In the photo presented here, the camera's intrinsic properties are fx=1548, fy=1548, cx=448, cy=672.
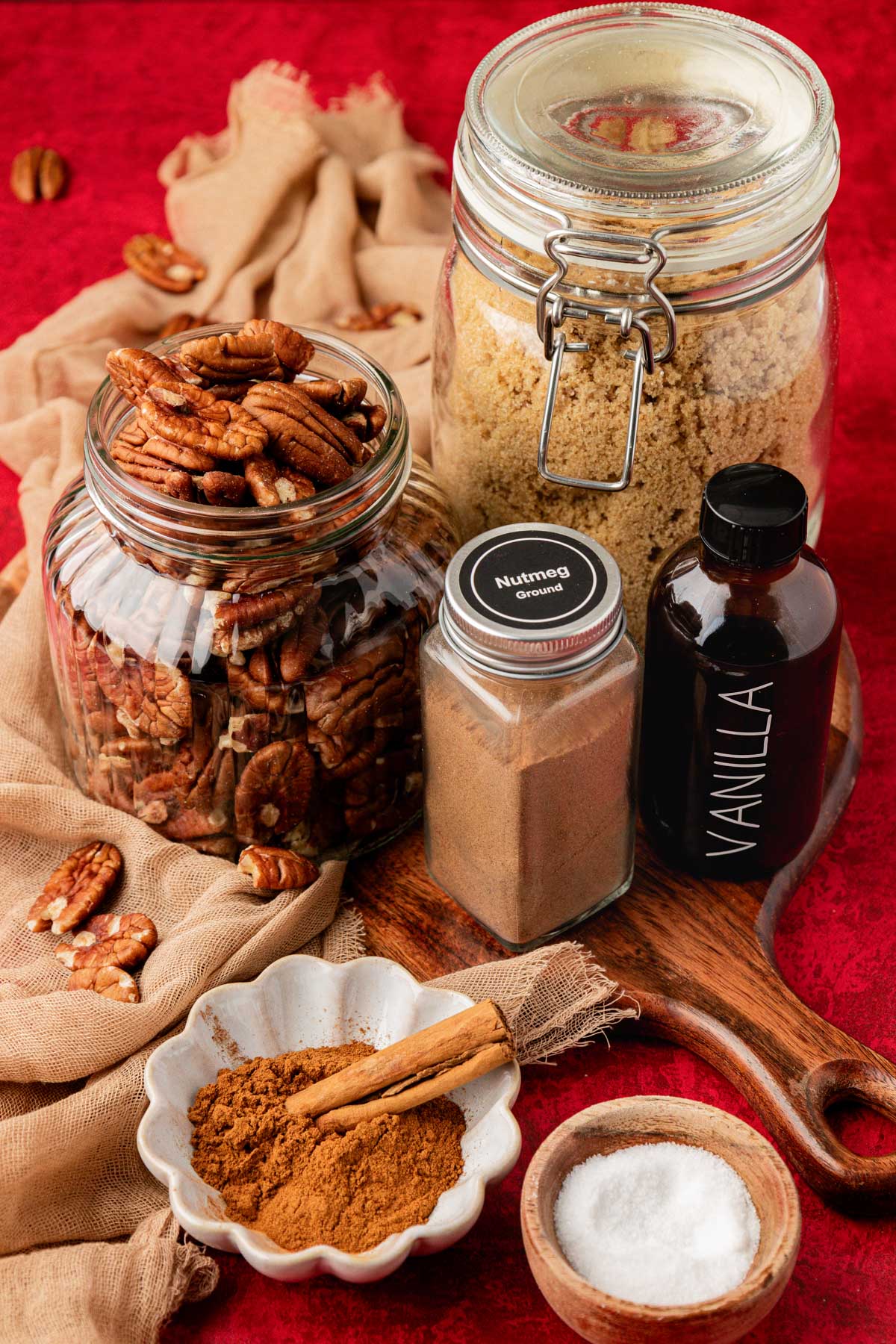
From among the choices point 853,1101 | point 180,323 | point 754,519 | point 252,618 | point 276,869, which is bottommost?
point 853,1101

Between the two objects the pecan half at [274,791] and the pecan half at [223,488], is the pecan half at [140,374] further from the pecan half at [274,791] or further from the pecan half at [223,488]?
the pecan half at [274,791]

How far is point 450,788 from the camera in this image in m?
1.20

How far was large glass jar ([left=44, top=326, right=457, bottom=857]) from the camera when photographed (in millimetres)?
1177

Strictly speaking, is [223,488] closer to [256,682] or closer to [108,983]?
[256,682]

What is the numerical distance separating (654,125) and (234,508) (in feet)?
1.53

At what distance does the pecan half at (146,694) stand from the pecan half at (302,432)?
19 centimetres

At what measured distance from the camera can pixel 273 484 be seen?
1.15 m

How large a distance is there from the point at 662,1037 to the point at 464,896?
19 centimetres

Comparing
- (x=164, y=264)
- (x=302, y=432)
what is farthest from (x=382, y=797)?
(x=164, y=264)

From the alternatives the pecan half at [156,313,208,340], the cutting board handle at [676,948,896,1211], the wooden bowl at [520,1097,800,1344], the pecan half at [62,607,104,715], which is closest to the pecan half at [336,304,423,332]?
the pecan half at [156,313,208,340]

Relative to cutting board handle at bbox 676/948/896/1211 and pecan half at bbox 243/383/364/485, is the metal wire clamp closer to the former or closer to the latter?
pecan half at bbox 243/383/364/485

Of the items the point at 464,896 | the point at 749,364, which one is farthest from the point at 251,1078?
the point at 749,364

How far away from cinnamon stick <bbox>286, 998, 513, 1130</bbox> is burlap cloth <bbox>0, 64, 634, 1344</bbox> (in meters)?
0.08

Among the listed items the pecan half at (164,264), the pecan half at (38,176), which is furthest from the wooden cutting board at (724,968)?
the pecan half at (38,176)
